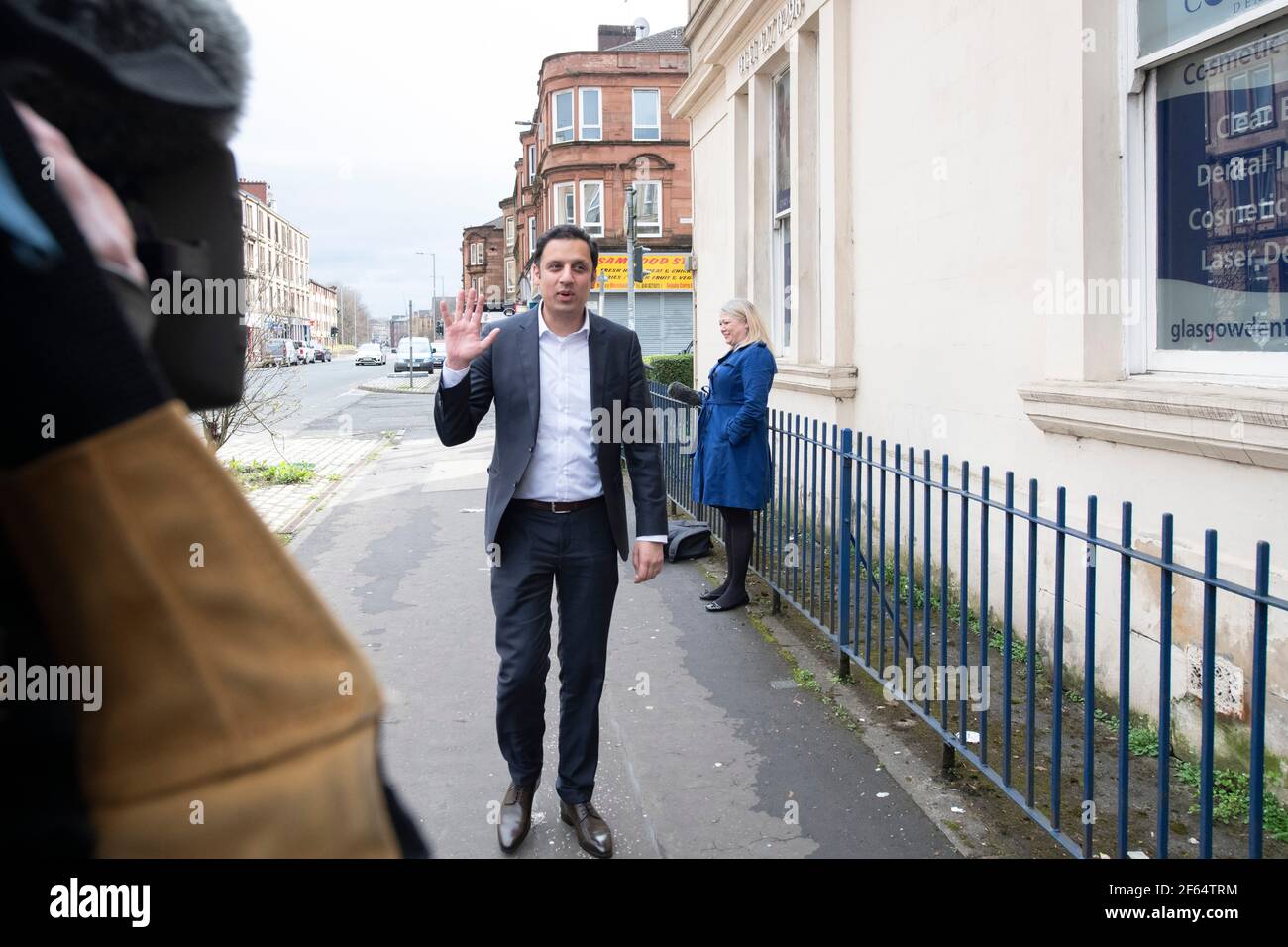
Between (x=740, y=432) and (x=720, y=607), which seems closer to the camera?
(x=740, y=432)

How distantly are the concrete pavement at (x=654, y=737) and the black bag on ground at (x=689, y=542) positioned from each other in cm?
13

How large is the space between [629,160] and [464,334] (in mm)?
45492

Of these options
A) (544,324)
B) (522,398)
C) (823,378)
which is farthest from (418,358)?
(522,398)

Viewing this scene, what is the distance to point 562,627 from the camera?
13.9 ft

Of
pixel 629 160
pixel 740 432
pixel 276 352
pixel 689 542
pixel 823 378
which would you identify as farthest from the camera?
pixel 629 160

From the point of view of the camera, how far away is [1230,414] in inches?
169

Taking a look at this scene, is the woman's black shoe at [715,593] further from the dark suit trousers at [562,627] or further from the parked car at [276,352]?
the parked car at [276,352]

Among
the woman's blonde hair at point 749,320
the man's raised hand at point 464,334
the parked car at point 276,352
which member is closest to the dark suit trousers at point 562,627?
the man's raised hand at point 464,334

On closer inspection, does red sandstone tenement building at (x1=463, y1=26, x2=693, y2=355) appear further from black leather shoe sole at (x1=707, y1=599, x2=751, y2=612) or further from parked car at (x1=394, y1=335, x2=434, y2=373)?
black leather shoe sole at (x1=707, y1=599, x2=751, y2=612)

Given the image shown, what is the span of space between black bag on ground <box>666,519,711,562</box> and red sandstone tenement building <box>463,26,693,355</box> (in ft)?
115

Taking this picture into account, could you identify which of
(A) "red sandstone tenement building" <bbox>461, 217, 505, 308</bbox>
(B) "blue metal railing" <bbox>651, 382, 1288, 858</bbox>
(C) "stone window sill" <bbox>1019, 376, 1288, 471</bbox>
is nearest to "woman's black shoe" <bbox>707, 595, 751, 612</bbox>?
(B) "blue metal railing" <bbox>651, 382, 1288, 858</bbox>

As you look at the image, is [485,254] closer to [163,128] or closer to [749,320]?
[749,320]

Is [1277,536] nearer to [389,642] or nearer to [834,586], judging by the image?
[834,586]

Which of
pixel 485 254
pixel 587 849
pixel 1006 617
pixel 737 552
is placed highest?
pixel 485 254
